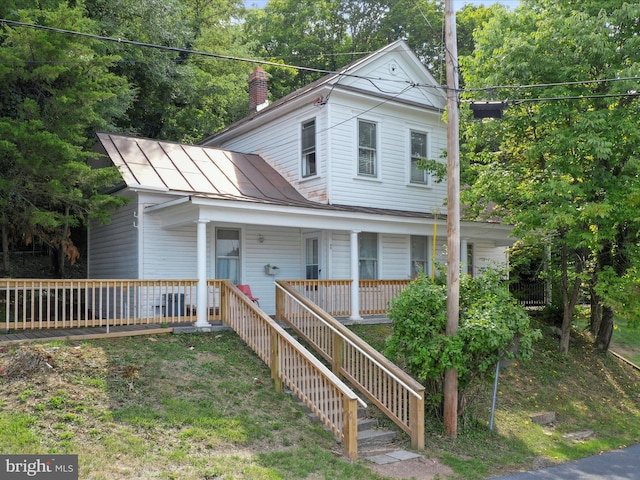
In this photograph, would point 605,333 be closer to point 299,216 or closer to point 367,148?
point 367,148

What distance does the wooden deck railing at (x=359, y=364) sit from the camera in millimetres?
9078

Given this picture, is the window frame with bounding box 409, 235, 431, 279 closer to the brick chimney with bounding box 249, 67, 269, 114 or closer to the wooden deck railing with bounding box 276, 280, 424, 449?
the wooden deck railing with bounding box 276, 280, 424, 449

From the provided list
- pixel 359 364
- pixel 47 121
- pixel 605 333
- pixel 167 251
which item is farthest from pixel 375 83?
pixel 605 333

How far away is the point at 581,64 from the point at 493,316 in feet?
23.8

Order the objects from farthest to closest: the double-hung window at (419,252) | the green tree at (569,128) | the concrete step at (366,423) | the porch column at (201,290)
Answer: the double-hung window at (419,252) → the green tree at (569,128) → the porch column at (201,290) → the concrete step at (366,423)

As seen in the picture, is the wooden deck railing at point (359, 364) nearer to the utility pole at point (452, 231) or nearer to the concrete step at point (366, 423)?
the concrete step at point (366, 423)

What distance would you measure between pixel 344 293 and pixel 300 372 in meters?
5.38

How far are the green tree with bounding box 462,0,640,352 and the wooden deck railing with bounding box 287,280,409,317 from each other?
3174mm

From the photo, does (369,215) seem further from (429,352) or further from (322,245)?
(429,352)

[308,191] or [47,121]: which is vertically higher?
[47,121]

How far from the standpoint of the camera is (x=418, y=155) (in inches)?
695

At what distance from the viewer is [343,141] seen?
15906mm

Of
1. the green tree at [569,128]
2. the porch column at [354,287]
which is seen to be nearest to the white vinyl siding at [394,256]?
the porch column at [354,287]

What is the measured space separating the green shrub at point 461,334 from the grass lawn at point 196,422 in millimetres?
1011
